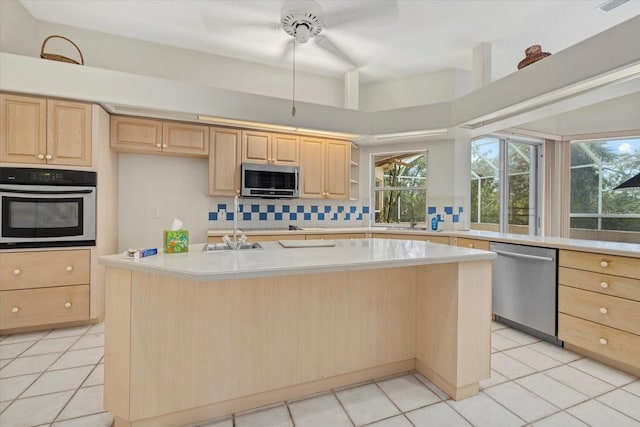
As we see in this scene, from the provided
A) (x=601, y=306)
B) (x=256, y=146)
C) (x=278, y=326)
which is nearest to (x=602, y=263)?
(x=601, y=306)

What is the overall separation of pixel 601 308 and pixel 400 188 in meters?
2.68

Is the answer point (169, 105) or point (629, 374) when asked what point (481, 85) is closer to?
point (629, 374)

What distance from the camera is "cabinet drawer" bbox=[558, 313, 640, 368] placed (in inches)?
80.7

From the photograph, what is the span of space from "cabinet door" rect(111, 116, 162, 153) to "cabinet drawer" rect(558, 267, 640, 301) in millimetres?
4125

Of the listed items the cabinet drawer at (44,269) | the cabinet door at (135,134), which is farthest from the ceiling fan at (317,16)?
the cabinet drawer at (44,269)

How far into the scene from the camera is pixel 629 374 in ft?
7.00

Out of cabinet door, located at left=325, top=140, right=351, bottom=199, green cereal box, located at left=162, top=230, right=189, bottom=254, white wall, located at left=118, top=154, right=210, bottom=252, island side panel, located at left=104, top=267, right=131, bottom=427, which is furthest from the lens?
cabinet door, located at left=325, top=140, right=351, bottom=199

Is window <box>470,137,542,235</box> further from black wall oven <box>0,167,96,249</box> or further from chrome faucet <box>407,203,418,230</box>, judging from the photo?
black wall oven <box>0,167,96,249</box>

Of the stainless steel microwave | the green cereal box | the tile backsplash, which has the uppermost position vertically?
the stainless steel microwave

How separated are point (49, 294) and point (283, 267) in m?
2.75

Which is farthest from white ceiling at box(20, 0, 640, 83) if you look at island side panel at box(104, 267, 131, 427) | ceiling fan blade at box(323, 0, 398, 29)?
island side panel at box(104, 267, 131, 427)

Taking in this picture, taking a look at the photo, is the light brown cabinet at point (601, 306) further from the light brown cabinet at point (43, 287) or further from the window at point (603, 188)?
the light brown cabinet at point (43, 287)

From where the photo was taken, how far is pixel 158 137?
10.9ft

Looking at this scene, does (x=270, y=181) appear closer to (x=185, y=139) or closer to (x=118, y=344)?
(x=185, y=139)
